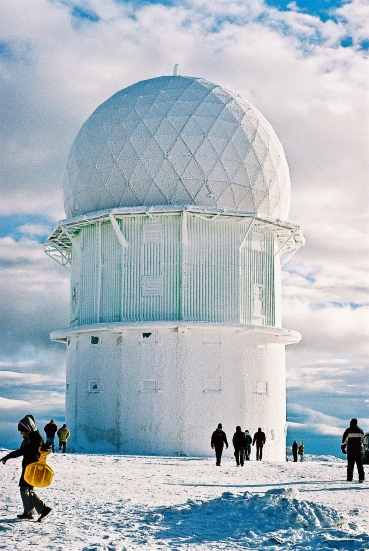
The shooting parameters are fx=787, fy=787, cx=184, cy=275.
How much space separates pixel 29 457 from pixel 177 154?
20068mm

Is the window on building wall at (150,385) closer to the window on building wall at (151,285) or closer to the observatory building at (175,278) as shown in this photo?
the observatory building at (175,278)

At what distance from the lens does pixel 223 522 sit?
11.5 m

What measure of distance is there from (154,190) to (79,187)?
3.86 metres

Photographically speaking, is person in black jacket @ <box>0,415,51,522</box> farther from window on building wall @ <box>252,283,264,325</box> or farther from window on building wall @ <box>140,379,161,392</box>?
window on building wall @ <box>252,283,264,325</box>

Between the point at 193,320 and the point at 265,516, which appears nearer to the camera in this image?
the point at 265,516

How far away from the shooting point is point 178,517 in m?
11.9

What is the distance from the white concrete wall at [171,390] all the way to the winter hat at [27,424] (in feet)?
→ 55.9

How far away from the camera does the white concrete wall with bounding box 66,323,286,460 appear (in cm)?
2880

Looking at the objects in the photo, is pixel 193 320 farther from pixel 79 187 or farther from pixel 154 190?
pixel 79 187

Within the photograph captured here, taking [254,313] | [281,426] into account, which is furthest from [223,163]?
[281,426]

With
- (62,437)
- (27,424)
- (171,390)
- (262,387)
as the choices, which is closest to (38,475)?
(27,424)

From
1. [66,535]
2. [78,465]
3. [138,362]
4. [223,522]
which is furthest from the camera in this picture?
[138,362]

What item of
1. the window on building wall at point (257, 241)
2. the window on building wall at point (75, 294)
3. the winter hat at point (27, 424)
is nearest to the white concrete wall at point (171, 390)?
the window on building wall at point (75, 294)

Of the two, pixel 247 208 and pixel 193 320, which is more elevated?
pixel 247 208
